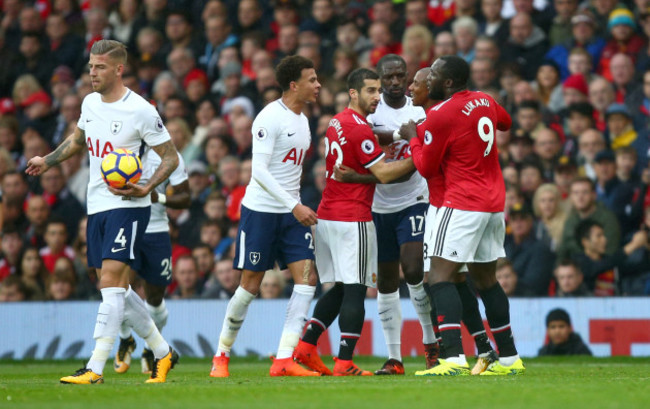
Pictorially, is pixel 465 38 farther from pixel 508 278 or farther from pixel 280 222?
pixel 280 222

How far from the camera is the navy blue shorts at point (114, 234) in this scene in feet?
28.4

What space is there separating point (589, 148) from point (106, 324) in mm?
8037

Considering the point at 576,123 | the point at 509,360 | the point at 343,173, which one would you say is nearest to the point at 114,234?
the point at 343,173

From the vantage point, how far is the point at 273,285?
574 inches

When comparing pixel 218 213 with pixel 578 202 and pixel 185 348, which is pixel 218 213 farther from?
pixel 578 202

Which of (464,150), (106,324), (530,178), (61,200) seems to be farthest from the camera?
(61,200)

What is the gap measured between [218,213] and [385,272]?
19.0ft

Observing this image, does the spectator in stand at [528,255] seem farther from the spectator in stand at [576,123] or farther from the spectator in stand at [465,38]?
the spectator in stand at [465,38]

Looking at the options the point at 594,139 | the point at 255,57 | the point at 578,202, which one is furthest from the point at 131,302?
the point at 255,57

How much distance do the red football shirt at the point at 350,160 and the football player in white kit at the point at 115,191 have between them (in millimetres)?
1521

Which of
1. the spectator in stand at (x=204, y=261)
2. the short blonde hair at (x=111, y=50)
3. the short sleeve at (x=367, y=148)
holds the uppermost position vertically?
the short blonde hair at (x=111, y=50)

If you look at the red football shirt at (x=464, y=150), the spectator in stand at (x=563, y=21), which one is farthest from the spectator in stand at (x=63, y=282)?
the red football shirt at (x=464, y=150)

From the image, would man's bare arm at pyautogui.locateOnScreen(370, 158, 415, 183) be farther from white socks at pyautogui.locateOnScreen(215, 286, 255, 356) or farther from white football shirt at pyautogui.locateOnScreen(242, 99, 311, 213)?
white socks at pyautogui.locateOnScreen(215, 286, 255, 356)

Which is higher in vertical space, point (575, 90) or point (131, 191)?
point (575, 90)
